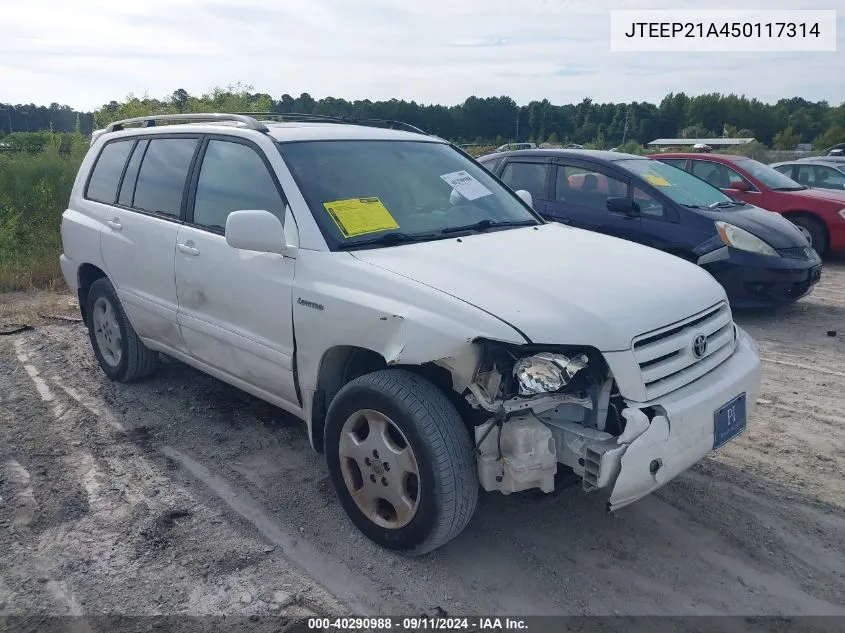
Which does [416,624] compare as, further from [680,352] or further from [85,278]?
[85,278]

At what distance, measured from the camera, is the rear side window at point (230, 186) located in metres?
3.59

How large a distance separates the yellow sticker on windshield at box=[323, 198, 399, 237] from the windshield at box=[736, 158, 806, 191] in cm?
808

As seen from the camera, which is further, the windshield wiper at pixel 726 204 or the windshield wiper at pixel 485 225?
the windshield wiper at pixel 726 204

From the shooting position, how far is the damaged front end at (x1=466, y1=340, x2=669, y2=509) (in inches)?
102

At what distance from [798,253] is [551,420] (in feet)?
17.9

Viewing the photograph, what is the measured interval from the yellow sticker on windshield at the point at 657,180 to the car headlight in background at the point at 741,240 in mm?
707

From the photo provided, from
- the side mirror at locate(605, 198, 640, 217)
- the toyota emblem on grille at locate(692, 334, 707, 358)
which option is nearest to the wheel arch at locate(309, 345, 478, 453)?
the toyota emblem on grille at locate(692, 334, 707, 358)

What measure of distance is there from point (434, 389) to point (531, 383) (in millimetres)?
428

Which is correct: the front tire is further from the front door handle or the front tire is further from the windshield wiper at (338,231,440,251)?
the front door handle

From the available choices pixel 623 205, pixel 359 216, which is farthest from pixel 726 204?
pixel 359 216

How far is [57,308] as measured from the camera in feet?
24.7

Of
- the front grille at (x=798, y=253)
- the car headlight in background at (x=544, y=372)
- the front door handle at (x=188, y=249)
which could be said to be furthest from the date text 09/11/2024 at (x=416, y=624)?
the front grille at (x=798, y=253)

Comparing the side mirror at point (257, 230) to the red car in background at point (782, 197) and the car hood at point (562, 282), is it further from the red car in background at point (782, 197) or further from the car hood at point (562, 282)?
the red car in background at point (782, 197)

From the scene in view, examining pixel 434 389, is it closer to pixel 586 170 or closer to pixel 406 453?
pixel 406 453
